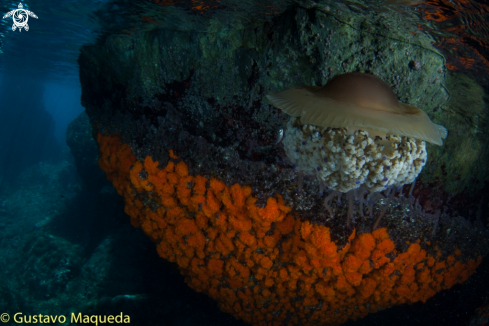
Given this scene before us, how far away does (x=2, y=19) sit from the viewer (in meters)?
10.8

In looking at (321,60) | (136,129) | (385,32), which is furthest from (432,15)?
(136,129)

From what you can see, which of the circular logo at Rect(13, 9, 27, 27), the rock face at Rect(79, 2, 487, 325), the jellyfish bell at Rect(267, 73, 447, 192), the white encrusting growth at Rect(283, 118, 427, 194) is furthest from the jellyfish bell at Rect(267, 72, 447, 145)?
the circular logo at Rect(13, 9, 27, 27)

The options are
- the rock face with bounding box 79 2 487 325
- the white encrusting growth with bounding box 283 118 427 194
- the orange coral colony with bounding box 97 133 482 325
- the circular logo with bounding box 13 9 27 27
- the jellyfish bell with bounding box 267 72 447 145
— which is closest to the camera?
the jellyfish bell with bounding box 267 72 447 145

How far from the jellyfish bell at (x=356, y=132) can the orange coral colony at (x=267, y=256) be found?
1878 mm

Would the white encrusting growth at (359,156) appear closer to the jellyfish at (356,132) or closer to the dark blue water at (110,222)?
the jellyfish at (356,132)

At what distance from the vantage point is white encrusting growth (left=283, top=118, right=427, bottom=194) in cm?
250

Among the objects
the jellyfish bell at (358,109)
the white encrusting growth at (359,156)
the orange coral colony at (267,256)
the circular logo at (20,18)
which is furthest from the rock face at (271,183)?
the circular logo at (20,18)

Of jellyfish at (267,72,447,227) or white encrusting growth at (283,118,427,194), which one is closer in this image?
jellyfish at (267,72,447,227)

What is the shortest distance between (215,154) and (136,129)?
225 cm

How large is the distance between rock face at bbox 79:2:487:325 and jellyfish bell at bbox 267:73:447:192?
1280 millimetres

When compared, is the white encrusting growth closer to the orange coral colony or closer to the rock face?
the rock face

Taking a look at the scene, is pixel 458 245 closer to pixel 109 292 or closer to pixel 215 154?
pixel 215 154

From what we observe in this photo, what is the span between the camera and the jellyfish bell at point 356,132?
2.18 meters

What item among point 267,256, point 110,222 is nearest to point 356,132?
point 267,256
